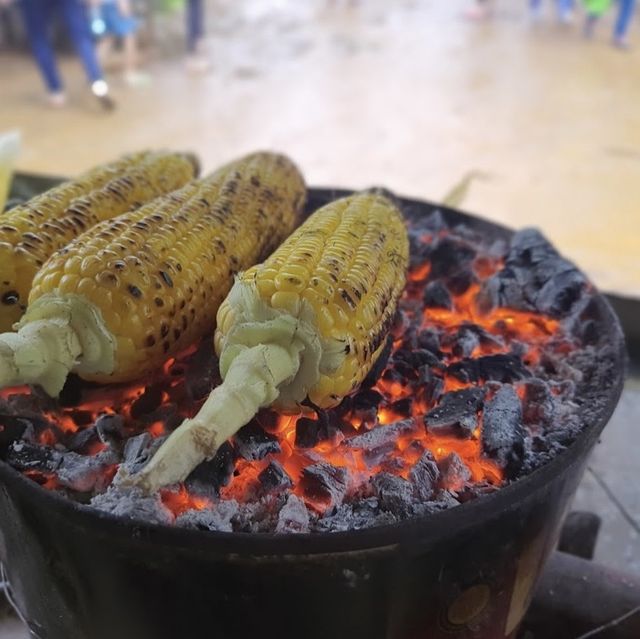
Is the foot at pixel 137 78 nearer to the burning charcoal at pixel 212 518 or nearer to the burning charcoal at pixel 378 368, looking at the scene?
the burning charcoal at pixel 378 368

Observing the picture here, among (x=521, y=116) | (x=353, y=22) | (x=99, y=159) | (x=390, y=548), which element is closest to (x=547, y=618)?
(x=390, y=548)

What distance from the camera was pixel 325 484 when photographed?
96cm

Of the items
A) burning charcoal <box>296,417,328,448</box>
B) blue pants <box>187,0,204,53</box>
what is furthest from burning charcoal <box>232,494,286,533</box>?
blue pants <box>187,0,204,53</box>

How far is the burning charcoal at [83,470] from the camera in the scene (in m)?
0.94

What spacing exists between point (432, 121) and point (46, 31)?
276 cm

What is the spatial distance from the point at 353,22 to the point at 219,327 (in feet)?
23.9

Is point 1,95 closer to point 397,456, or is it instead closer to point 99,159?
point 99,159

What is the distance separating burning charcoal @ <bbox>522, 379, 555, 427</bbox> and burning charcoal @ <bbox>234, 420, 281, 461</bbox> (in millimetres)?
406

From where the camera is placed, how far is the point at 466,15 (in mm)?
7758

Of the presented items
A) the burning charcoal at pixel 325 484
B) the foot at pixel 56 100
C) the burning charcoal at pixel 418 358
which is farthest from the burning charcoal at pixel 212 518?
the foot at pixel 56 100

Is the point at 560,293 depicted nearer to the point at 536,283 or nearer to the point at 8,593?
the point at 536,283

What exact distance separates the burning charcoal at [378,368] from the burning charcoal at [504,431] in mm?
184

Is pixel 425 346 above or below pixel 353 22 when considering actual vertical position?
above

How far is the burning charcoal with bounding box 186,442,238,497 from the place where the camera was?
937 millimetres
